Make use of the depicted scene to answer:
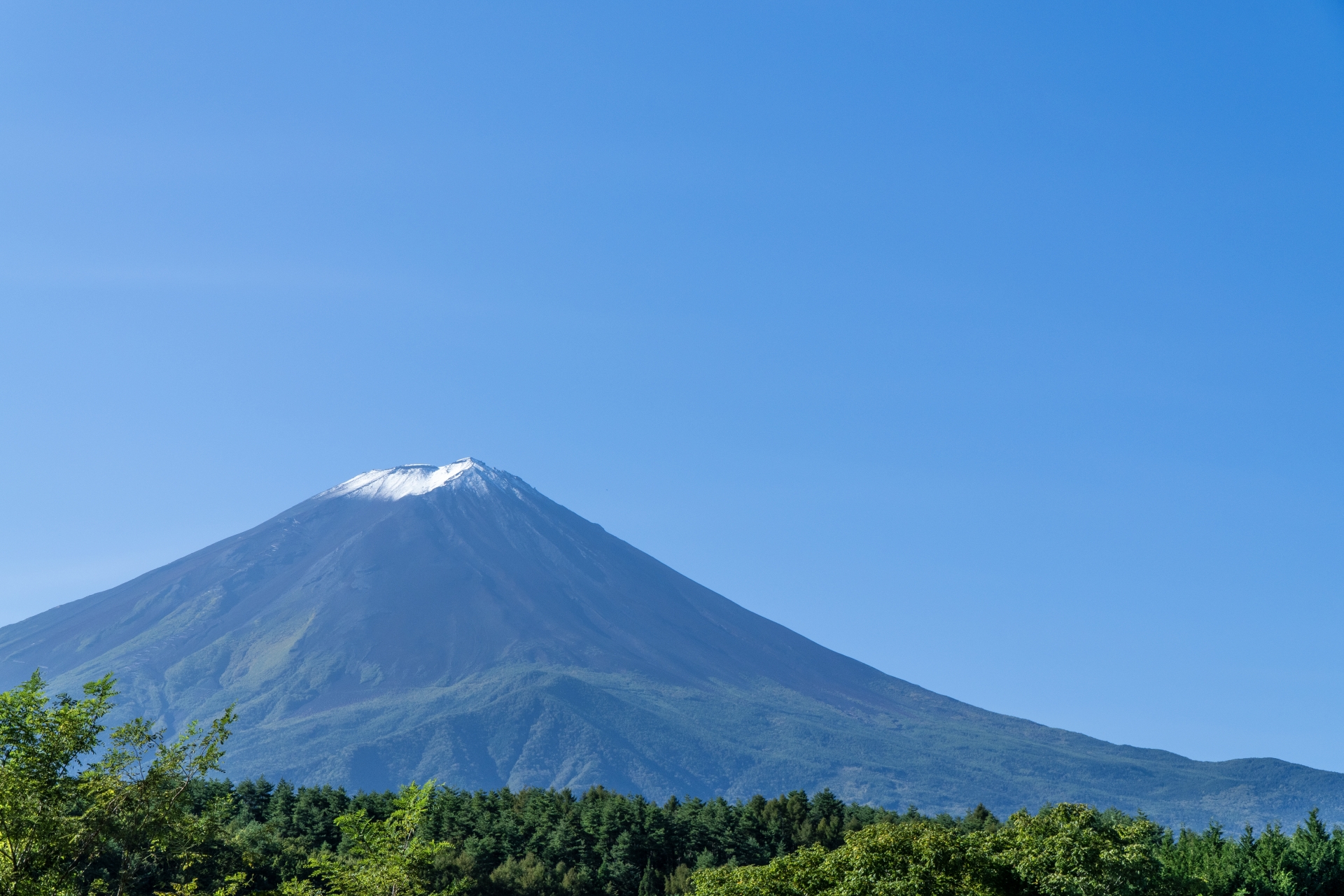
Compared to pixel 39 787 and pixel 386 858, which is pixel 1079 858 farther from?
pixel 39 787

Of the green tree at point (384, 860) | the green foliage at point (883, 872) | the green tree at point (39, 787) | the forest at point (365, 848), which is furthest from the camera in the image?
the green foliage at point (883, 872)

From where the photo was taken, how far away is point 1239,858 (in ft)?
Answer: 130

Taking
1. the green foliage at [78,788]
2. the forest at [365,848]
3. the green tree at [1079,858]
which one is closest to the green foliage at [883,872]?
the forest at [365,848]

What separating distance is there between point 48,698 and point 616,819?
124 feet

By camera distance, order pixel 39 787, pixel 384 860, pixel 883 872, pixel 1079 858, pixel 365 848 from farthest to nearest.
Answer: pixel 365 848, pixel 883 872, pixel 384 860, pixel 1079 858, pixel 39 787

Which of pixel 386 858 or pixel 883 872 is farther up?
pixel 883 872

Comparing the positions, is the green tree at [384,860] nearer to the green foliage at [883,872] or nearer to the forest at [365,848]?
the forest at [365,848]

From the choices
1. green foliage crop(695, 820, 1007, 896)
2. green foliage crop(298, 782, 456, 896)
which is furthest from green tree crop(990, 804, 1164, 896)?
green foliage crop(298, 782, 456, 896)

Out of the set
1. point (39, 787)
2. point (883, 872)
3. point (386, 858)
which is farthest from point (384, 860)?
point (883, 872)

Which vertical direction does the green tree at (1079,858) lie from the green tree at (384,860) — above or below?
above

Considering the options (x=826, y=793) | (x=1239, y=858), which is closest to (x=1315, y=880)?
(x=1239, y=858)

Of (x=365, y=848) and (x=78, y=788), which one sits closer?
(x=78, y=788)

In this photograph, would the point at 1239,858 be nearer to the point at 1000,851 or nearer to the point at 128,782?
the point at 1000,851

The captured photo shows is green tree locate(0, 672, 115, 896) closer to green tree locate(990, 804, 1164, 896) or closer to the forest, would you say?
the forest
